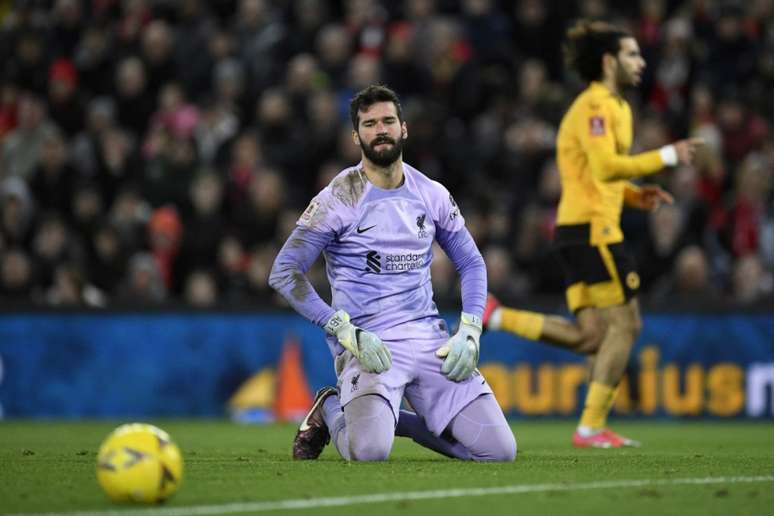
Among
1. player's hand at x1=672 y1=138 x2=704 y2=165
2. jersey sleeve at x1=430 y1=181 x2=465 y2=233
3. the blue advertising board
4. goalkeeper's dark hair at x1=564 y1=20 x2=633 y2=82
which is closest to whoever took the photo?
jersey sleeve at x1=430 y1=181 x2=465 y2=233

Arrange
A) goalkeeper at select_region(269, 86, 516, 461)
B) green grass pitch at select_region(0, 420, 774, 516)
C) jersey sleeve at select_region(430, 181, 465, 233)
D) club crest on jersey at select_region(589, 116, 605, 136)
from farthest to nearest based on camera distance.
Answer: club crest on jersey at select_region(589, 116, 605, 136), jersey sleeve at select_region(430, 181, 465, 233), goalkeeper at select_region(269, 86, 516, 461), green grass pitch at select_region(0, 420, 774, 516)

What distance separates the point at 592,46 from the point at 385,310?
280cm

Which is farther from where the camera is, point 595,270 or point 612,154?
point 595,270

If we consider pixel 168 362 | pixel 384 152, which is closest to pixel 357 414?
pixel 384 152

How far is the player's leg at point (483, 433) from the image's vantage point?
24.7 ft

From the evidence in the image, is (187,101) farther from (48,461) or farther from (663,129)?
(48,461)

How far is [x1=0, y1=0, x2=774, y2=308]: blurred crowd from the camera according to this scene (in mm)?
14219

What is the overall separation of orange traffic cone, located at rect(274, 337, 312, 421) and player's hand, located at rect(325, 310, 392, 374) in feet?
20.6

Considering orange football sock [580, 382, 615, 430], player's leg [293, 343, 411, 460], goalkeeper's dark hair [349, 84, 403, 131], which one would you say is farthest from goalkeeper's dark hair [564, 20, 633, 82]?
player's leg [293, 343, 411, 460]

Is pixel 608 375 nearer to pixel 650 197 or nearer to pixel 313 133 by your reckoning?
pixel 650 197

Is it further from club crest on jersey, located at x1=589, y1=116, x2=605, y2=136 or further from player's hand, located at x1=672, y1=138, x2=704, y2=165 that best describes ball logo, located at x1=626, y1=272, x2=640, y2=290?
club crest on jersey, located at x1=589, y1=116, x2=605, y2=136

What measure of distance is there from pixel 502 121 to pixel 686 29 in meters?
2.17

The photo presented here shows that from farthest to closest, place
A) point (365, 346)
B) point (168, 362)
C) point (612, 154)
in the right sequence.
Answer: point (168, 362) → point (612, 154) → point (365, 346)

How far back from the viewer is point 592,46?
31.4ft
